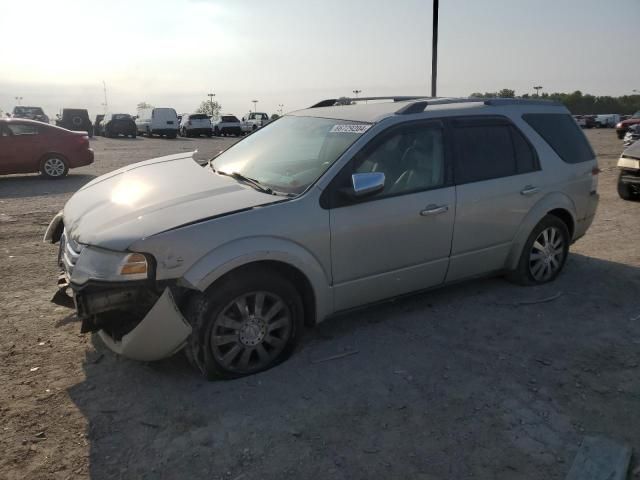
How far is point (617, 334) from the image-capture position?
411cm

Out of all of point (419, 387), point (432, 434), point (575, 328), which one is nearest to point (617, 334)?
point (575, 328)

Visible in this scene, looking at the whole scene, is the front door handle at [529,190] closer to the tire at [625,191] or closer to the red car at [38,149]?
the tire at [625,191]

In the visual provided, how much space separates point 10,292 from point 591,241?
21.5 feet

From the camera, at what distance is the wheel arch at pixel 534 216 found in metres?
4.71

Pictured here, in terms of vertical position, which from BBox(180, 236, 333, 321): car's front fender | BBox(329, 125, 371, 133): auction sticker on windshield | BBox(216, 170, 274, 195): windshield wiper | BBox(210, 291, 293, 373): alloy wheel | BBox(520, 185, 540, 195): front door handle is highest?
BBox(329, 125, 371, 133): auction sticker on windshield

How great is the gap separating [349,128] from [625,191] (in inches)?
291

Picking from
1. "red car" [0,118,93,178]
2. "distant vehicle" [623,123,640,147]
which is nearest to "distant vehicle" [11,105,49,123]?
"red car" [0,118,93,178]

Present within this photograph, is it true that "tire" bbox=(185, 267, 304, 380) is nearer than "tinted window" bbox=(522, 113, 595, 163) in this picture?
Yes

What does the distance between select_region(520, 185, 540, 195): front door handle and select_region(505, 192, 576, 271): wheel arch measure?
0.12 m

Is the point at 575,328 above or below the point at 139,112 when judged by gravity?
below

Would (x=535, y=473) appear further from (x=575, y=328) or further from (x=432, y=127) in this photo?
(x=432, y=127)

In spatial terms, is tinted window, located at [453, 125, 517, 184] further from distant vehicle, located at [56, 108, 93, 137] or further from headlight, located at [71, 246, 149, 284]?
distant vehicle, located at [56, 108, 93, 137]

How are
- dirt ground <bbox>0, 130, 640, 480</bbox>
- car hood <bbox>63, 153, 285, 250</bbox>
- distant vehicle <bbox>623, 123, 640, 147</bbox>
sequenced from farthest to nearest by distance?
distant vehicle <bbox>623, 123, 640, 147</bbox> < car hood <bbox>63, 153, 285, 250</bbox> < dirt ground <bbox>0, 130, 640, 480</bbox>

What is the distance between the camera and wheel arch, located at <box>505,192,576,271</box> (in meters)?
4.71
